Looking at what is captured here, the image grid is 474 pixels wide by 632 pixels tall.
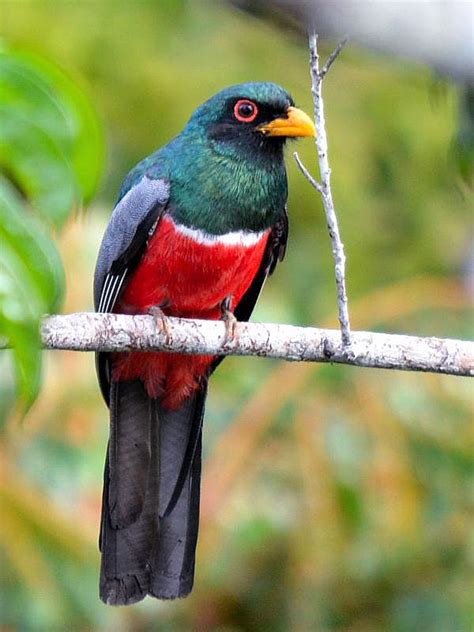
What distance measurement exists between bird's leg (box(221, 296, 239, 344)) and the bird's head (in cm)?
56

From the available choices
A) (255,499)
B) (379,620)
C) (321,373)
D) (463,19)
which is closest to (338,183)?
(321,373)

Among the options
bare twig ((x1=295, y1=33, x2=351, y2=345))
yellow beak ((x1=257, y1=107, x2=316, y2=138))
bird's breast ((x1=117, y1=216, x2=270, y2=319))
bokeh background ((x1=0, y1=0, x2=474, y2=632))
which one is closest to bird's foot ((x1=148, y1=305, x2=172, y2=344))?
bird's breast ((x1=117, y1=216, x2=270, y2=319))

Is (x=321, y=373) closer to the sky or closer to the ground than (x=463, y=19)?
closer to the sky

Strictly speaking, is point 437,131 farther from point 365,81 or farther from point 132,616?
point 132,616

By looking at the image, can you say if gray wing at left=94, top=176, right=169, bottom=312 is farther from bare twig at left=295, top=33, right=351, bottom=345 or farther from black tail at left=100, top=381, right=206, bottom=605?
bare twig at left=295, top=33, right=351, bottom=345

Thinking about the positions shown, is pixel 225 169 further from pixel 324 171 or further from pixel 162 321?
pixel 324 171

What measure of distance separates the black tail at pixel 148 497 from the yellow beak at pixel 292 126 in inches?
39.6

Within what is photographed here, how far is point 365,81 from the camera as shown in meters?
7.00

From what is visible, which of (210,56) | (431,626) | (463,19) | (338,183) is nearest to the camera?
(463,19)

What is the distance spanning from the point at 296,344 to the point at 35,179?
1382 millimetres

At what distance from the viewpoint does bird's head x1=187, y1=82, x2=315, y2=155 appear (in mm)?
4141

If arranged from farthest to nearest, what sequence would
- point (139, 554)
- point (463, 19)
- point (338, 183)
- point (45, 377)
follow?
point (338, 183)
point (45, 377)
point (139, 554)
point (463, 19)

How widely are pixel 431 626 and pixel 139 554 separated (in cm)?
183

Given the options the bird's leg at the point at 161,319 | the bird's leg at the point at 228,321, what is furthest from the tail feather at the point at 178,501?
the bird's leg at the point at 161,319
